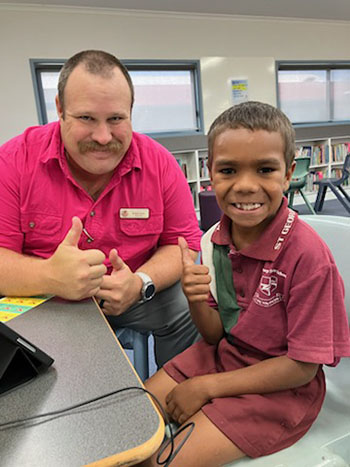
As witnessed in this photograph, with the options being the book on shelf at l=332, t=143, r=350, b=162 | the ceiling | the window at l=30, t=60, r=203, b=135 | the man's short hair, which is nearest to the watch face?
the man's short hair

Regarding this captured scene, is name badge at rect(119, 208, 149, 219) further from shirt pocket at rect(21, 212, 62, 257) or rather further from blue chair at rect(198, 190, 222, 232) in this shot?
blue chair at rect(198, 190, 222, 232)

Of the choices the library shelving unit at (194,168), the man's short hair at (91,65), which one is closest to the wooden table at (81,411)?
the man's short hair at (91,65)

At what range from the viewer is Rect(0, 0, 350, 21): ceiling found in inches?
179

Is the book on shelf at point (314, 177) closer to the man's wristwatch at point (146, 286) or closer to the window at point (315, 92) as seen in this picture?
the window at point (315, 92)

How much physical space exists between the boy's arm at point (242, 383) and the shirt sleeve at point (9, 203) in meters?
0.69

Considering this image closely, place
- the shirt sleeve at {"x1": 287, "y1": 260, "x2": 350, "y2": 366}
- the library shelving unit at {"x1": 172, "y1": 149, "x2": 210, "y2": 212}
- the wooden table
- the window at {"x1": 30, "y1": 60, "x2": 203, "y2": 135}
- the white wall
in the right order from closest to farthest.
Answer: the wooden table, the shirt sleeve at {"x1": 287, "y1": 260, "x2": 350, "y2": 366}, the white wall, the window at {"x1": 30, "y1": 60, "x2": 203, "y2": 135}, the library shelving unit at {"x1": 172, "y1": 149, "x2": 210, "y2": 212}

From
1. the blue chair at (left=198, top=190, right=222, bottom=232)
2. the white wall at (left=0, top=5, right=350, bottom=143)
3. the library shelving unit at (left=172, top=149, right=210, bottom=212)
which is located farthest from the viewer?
the library shelving unit at (left=172, top=149, right=210, bottom=212)

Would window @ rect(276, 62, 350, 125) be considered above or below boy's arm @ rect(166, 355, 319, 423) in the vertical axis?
above

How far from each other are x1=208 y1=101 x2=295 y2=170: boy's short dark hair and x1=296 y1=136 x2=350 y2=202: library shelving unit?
5.88 m

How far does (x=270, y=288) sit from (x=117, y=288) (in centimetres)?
43

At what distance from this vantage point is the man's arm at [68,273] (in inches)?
32.8

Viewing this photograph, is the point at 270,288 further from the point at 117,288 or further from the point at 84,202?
the point at 84,202

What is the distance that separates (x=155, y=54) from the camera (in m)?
5.15

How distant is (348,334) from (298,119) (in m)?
6.39
